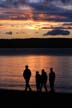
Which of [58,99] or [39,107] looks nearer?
[39,107]

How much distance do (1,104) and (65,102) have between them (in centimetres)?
217

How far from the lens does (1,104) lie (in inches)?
545

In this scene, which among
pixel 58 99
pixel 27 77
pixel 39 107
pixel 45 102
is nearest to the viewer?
pixel 39 107

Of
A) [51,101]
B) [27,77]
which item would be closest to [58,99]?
[51,101]

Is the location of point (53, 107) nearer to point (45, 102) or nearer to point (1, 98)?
point (45, 102)

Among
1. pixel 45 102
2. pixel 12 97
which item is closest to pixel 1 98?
pixel 12 97

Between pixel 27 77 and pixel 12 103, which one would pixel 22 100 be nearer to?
pixel 12 103

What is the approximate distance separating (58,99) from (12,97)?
160cm

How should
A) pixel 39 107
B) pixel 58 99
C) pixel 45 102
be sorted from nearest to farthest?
pixel 39 107, pixel 45 102, pixel 58 99

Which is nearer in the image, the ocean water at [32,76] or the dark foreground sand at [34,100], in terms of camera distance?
the dark foreground sand at [34,100]

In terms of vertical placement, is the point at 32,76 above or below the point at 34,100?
above

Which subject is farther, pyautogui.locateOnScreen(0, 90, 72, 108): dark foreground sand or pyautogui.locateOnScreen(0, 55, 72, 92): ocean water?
pyautogui.locateOnScreen(0, 55, 72, 92): ocean water

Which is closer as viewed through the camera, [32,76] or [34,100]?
[34,100]

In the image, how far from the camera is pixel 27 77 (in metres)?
16.8
